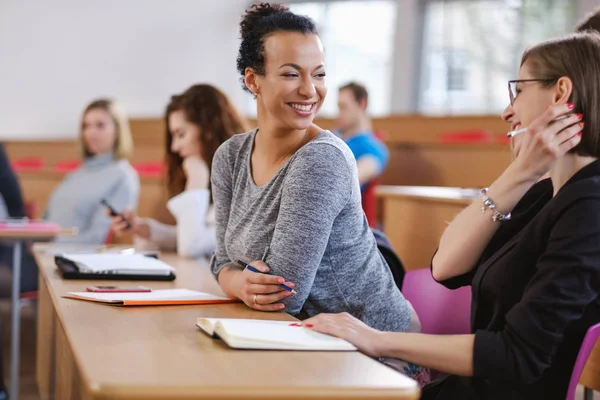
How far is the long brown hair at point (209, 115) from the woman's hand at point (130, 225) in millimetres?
312

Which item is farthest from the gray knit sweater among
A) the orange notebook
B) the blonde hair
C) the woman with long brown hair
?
the blonde hair

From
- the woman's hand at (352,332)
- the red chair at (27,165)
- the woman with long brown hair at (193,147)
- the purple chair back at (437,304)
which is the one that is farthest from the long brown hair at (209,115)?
the red chair at (27,165)

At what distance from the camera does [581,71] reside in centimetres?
123

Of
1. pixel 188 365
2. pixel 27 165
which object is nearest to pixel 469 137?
pixel 27 165

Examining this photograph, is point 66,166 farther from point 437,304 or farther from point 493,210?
point 493,210

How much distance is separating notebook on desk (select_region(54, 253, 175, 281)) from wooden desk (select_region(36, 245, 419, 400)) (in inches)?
15.2

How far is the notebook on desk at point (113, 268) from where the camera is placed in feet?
6.18

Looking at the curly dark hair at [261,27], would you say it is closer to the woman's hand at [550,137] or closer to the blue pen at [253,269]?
the blue pen at [253,269]

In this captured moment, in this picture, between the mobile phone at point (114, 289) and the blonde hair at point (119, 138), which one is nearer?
the mobile phone at point (114, 289)

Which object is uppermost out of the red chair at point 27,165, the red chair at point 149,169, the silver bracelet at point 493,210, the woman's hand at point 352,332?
the silver bracelet at point 493,210

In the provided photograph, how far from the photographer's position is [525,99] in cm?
130

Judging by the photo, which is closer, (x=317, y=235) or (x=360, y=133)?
(x=317, y=235)

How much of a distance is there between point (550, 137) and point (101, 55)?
7.01 m

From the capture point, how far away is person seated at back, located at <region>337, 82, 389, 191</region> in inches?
184
